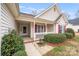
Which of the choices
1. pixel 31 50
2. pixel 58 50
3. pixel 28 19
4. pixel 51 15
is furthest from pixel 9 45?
pixel 51 15

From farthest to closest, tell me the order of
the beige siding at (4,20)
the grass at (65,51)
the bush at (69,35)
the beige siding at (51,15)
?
1. the beige siding at (51,15)
2. the bush at (69,35)
3. the grass at (65,51)
4. the beige siding at (4,20)

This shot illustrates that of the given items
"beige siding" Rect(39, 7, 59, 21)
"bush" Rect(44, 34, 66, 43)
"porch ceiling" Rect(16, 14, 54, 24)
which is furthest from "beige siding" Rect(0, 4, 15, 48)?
"beige siding" Rect(39, 7, 59, 21)

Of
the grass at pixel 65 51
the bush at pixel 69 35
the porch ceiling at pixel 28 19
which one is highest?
the porch ceiling at pixel 28 19

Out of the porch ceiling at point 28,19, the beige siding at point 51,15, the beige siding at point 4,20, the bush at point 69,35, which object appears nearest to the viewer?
the beige siding at point 4,20

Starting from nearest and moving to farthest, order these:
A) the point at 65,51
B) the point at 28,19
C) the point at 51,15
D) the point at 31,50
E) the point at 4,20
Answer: the point at 4,20 < the point at 65,51 < the point at 31,50 < the point at 28,19 < the point at 51,15

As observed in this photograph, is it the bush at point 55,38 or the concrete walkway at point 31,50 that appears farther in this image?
the bush at point 55,38

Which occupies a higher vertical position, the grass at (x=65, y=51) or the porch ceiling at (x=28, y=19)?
the porch ceiling at (x=28, y=19)

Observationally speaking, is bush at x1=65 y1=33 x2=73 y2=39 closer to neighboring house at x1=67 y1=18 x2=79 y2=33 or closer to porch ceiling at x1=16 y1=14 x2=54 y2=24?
neighboring house at x1=67 y1=18 x2=79 y2=33

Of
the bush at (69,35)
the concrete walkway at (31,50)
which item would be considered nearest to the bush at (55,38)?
the bush at (69,35)

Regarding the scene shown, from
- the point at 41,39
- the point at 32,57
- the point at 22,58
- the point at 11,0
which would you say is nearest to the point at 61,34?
the point at 41,39

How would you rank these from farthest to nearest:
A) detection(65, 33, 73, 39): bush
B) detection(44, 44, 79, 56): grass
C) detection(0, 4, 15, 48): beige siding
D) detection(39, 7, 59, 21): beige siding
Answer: detection(39, 7, 59, 21): beige siding < detection(65, 33, 73, 39): bush < detection(44, 44, 79, 56): grass < detection(0, 4, 15, 48): beige siding

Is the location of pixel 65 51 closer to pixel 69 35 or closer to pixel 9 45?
pixel 69 35

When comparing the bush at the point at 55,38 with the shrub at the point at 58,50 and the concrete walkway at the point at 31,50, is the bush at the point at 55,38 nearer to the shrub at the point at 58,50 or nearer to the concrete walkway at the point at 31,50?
the shrub at the point at 58,50

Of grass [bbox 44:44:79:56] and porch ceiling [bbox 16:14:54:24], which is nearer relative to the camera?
grass [bbox 44:44:79:56]
